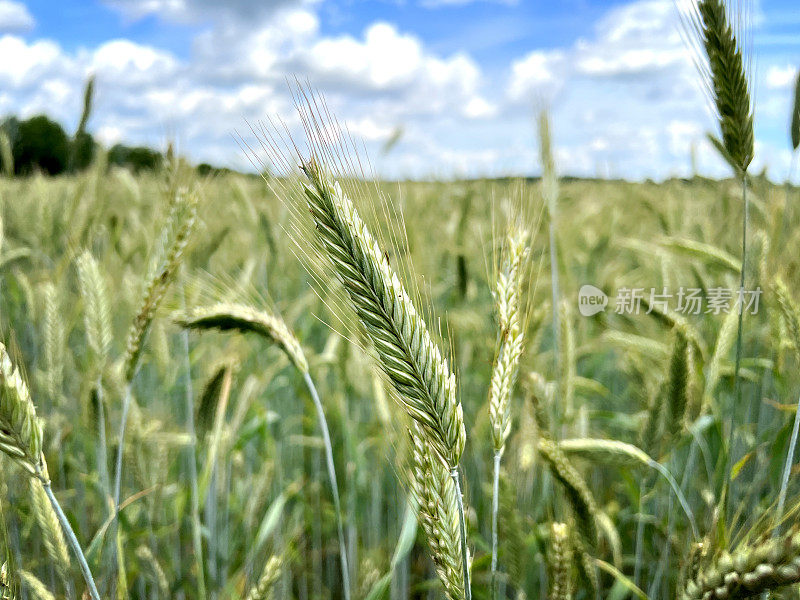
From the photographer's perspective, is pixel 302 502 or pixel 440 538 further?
pixel 302 502

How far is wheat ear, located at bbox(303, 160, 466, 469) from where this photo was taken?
2.52 ft

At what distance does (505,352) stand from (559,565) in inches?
21.4

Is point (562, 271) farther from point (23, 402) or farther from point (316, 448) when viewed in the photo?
point (23, 402)

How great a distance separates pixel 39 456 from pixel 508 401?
70 centimetres

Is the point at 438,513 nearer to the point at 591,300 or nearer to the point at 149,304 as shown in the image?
the point at 149,304

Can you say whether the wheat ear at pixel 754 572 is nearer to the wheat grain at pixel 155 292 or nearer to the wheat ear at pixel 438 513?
the wheat ear at pixel 438 513

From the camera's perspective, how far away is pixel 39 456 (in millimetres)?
851

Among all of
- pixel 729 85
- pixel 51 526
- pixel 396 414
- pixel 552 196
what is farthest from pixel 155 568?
pixel 729 85

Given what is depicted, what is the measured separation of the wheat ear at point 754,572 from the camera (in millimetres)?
658

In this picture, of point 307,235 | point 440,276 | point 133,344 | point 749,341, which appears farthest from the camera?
point 440,276

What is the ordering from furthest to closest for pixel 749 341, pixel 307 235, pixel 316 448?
pixel 749 341, pixel 316 448, pixel 307 235

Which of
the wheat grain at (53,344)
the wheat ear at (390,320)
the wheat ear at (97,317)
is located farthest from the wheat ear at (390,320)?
the wheat grain at (53,344)

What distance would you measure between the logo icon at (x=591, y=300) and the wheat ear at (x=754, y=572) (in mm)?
2103

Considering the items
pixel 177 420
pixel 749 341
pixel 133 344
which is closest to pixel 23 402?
pixel 133 344
